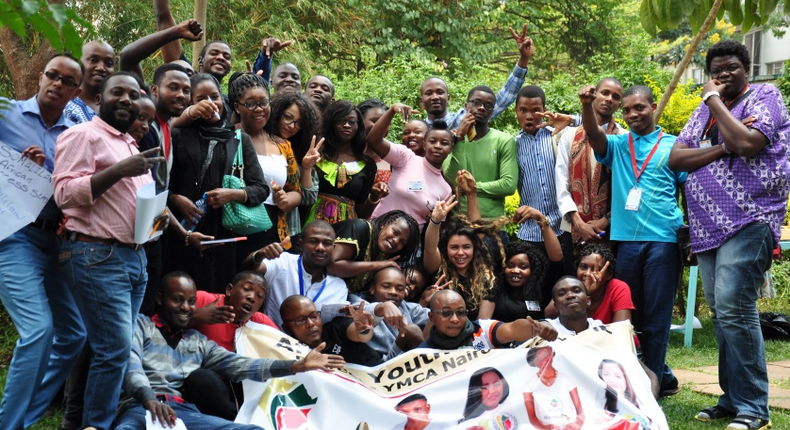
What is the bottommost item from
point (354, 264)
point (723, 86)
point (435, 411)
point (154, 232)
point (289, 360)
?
point (435, 411)

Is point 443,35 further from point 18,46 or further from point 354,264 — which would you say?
point 354,264

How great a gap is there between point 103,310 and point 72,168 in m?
0.77

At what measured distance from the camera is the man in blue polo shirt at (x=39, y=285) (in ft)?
15.1

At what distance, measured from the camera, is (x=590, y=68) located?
1995cm

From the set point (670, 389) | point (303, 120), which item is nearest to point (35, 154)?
point (303, 120)

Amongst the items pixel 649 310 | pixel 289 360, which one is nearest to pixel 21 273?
pixel 289 360

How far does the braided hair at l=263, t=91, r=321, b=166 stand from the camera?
6617 mm

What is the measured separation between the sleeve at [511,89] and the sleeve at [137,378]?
3747 millimetres

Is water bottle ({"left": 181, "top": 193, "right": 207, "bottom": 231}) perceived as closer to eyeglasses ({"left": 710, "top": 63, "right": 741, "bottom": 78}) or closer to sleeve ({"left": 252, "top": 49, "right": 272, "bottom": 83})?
sleeve ({"left": 252, "top": 49, "right": 272, "bottom": 83})

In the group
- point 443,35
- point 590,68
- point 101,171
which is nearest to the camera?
point 101,171

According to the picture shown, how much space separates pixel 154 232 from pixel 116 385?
2.80 feet

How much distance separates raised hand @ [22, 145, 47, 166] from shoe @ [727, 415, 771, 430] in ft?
14.8

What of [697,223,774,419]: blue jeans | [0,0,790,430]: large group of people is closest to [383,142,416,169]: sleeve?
[0,0,790,430]: large group of people

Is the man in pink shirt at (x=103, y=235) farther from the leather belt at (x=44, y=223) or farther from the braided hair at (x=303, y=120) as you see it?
the braided hair at (x=303, y=120)
